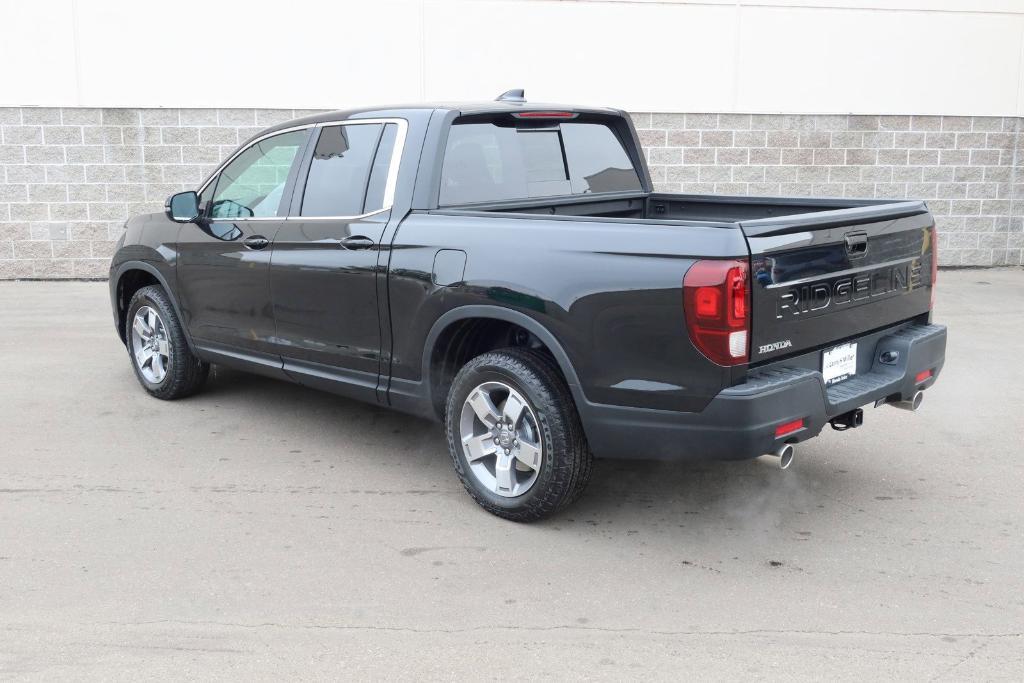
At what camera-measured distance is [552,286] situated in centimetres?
407

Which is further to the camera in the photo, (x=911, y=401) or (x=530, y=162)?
(x=530, y=162)

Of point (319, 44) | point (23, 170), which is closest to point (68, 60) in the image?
point (23, 170)

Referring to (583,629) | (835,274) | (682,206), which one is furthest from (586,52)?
(583,629)

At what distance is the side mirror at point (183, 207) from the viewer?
19.4ft

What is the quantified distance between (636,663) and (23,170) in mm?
10361

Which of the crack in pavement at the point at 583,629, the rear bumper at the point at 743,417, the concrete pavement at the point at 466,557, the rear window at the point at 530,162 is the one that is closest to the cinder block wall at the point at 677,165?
the concrete pavement at the point at 466,557

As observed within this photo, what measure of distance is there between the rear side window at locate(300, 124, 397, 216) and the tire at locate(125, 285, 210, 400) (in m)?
1.54

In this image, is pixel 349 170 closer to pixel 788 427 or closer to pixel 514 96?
pixel 514 96

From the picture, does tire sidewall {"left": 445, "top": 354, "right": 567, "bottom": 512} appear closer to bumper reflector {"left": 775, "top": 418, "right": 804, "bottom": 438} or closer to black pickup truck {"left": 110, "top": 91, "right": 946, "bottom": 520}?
black pickup truck {"left": 110, "top": 91, "right": 946, "bottom": 520}

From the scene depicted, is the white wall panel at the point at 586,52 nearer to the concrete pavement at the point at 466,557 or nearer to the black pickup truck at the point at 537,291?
the black pickup truck at the point at 537,291

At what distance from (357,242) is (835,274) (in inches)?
88.6

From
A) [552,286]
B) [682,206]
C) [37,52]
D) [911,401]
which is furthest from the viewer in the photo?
[37,52]

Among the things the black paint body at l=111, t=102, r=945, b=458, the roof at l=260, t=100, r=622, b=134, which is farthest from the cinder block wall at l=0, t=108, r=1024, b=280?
the roof at l=260, t=100, r=622, b=134

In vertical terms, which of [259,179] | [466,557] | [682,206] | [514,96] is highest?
[514,96]
